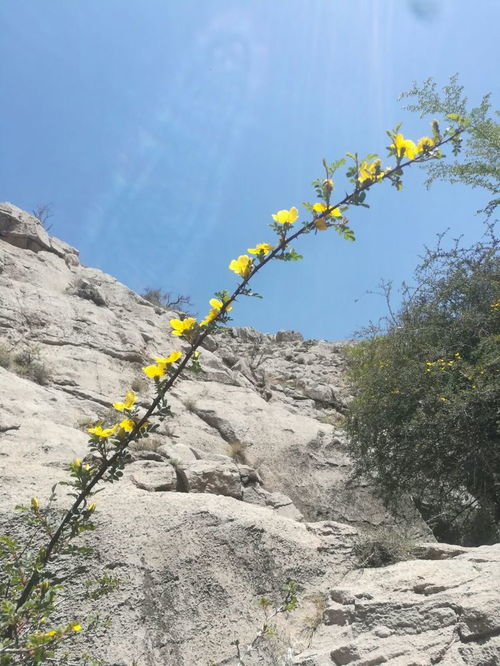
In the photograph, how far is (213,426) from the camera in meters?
7.84

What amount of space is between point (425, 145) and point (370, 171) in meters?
0.21

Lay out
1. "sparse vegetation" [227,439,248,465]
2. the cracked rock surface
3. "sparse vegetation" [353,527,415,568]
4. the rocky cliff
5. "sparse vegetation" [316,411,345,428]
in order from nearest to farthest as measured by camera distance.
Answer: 1. the cracked rock surface
2. the rocky cliff
3. "sparse vegetation" [353,527,415,568]
4. "sparse vegetation" [227,439,248,465]
5. "sparse vegetation" [316,411,345,428]

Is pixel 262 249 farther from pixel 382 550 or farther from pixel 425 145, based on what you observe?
pixel 382 550

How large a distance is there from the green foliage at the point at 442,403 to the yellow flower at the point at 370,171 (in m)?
3.98

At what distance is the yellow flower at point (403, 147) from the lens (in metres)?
1.62

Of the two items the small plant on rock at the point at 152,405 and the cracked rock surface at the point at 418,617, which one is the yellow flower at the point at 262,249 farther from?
the cracked rock surface at the point at 418,617

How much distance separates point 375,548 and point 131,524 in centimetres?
150

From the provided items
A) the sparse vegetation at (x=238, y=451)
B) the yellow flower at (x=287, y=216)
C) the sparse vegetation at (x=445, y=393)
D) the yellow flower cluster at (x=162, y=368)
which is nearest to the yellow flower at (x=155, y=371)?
the yellow flower cluster at (x=162, y=368)

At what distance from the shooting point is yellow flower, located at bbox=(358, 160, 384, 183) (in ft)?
5.23

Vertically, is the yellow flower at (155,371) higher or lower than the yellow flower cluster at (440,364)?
lower

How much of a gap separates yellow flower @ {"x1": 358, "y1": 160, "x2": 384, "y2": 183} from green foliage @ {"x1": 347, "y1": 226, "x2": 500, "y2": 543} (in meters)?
3.98

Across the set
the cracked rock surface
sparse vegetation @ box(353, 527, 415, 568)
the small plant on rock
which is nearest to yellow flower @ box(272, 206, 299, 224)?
the small plant on rock

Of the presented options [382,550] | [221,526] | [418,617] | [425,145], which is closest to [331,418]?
[382,550]

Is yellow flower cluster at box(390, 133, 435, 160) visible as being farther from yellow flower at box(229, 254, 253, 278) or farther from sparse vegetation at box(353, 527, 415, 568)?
sparse vegetation at box(353, 527, 415, 568)
